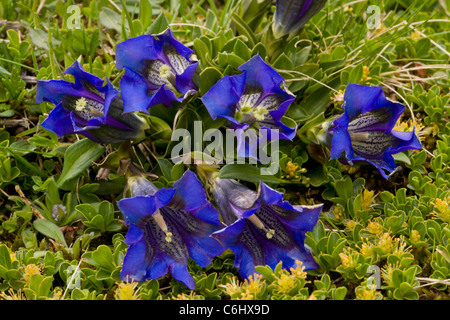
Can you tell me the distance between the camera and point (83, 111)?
2033 mm

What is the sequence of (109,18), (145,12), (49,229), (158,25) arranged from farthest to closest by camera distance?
(109,18), (145,12), (158,25), (49,229)

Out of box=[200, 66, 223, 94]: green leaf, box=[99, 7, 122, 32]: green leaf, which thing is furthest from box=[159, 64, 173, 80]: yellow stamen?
box=[99, 7, 122, 32]: green leaf

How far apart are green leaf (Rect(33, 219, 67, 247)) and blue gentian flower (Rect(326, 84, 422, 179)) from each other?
1088 millimetres

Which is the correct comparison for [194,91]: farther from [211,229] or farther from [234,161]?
[211,229]

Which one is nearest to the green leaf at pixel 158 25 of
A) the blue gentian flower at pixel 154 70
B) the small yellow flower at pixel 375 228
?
the blue gentian flower at pixel 154 70

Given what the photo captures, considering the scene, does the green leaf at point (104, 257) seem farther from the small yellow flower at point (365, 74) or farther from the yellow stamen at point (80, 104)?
the small yellow flower at point (365, 74)

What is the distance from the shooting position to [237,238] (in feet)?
5.81

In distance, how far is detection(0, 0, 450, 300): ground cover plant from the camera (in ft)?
5.97

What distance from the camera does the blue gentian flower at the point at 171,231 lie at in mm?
1713

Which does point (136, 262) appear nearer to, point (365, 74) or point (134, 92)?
point (134, 92)

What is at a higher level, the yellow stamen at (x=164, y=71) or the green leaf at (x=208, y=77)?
the yellow stamen at (x=164, y=71)

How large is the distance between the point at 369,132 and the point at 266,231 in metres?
0.57

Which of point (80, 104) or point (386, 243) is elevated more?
point (80, 104)

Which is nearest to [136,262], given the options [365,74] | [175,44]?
[175,44]
